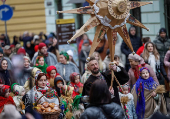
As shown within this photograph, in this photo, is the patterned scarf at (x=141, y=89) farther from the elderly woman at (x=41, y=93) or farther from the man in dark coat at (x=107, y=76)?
the elderly woman at (x=41, y=93)

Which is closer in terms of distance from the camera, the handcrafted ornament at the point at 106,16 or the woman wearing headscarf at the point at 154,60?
the handcrafted ornament at the point at 106,16

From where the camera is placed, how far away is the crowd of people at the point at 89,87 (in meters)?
4.80

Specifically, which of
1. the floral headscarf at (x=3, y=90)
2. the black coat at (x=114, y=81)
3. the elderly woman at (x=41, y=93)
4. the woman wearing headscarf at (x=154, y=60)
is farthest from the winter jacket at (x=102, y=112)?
the woman wearing headscarf at (x=154, y=60)

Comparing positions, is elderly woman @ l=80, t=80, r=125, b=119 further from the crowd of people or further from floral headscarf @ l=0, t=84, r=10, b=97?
floral headscarf @ l=0, t=84, r=10, b=97

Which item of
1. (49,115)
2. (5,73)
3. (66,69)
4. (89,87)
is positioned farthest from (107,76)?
(66,69)

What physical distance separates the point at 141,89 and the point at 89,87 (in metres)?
2.02

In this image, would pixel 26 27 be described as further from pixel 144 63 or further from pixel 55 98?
pixel 55 98

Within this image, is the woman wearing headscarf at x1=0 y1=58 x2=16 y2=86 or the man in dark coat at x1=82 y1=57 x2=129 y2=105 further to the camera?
the woman wearing headscarf at x1=0 y1=58 x2=16 y2=86

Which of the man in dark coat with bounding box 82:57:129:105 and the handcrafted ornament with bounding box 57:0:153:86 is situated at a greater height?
the handcrafted ornament with bounding box 57:0:153:86

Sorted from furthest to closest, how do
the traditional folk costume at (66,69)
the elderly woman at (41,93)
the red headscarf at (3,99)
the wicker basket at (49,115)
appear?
the traditional folk costume at (66,69)
the elderly woman at (41,93)
the red headscarf at (3,99)
the wicker basket at (49,115)

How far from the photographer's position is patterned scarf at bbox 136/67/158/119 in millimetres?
7969

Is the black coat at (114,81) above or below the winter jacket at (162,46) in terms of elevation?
below

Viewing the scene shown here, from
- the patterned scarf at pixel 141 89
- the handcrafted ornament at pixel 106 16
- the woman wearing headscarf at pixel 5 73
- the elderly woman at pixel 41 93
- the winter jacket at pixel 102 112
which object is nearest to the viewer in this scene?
the winter jacket at pixel 102 112

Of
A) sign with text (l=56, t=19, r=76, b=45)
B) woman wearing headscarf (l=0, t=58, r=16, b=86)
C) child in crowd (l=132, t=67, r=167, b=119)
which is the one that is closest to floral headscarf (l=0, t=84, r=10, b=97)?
woman wearing headscarf (l=0, t=58, r=16, b=86)
